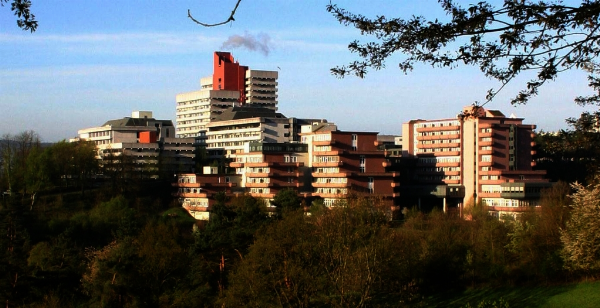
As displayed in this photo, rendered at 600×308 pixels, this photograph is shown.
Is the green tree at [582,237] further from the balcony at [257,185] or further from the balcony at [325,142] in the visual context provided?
the balcony at [257,185]

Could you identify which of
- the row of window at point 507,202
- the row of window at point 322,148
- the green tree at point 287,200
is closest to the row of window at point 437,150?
the row of window at point 507,202

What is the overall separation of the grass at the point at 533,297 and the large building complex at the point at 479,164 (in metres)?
21.9

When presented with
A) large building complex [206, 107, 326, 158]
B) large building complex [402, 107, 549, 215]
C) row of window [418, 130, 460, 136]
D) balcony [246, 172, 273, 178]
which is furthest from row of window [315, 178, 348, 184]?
large building complex [206, 107, 326, 158]

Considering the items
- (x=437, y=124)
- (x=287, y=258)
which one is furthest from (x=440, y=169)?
(x=287, y=258)

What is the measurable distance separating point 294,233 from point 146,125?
56.9 meters

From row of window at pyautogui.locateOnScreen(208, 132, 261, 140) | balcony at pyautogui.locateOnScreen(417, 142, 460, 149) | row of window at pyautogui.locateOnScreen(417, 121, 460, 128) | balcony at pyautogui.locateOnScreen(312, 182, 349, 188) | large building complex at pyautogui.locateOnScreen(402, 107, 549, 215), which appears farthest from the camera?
row of window at pyautogui.locateOnScreen(208, 132, 261, 140)

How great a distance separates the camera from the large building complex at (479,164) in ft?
192

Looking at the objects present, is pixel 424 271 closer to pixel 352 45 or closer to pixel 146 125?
pixel 352 45

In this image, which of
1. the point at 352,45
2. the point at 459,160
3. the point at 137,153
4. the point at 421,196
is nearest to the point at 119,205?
the point at 137,153

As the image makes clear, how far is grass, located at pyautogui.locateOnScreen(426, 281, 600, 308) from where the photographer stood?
32169mm

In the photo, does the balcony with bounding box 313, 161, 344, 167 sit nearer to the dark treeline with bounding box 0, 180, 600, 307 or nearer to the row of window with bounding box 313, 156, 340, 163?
the row of window with bounding box 313, 156, 340, 163

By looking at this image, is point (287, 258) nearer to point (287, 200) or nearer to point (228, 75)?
point (287, 200)

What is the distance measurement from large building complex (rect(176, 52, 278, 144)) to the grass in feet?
222

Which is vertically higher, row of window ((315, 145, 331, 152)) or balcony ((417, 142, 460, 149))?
balcony ((417, 142, 460, 149))
